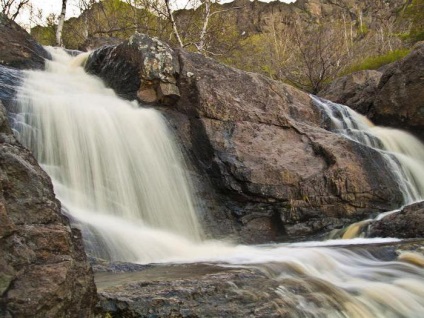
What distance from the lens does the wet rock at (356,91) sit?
13.5 metres

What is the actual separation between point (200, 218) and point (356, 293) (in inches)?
151

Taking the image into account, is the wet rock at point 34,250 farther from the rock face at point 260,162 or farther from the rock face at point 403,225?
the rock face at point 403,225

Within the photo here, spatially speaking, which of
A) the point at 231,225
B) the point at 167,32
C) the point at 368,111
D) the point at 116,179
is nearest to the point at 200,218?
the point at 231,225

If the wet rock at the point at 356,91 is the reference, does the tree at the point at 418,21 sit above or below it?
above

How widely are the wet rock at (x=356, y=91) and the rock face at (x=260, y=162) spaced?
4.70 m

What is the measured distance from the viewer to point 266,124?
29.6 feet

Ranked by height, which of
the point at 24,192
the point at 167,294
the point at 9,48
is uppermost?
the point at 9,48

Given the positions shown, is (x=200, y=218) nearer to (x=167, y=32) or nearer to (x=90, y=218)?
(x=90, y=218)

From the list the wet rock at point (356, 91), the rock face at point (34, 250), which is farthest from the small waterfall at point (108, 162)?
the wet rock at point (356, 91)

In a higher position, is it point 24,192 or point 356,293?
point 24,192

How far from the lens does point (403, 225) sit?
668 cm

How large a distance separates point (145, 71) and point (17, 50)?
4.06 metres

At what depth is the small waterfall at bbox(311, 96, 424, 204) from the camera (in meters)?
9.21

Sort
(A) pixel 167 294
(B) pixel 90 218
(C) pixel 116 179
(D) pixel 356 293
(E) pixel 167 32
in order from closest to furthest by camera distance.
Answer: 1. (A) pixel 167 294
2. (D) pixel 356 293
3. (B) pixel 90 218
4. (C) pixel 116 179
5. (E) pixel 167 32
